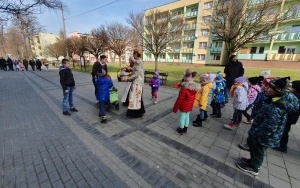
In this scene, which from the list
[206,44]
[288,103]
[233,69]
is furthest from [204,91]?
[206,44]

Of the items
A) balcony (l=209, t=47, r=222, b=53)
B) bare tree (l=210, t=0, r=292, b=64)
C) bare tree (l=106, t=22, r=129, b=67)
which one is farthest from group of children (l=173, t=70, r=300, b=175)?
balcony (l=209, t=47, r=222, b=53)

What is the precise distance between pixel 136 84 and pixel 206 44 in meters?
35.0

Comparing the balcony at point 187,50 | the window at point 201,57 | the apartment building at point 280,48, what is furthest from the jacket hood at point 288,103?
the balcony at point 187,50

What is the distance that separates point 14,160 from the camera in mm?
2744

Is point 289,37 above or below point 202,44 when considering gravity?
below

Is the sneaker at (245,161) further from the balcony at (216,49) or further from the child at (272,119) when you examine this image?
the balcony at (216,49)

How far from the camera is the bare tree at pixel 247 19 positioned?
8352 mm

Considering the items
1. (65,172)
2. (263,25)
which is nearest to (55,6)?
(65,172)

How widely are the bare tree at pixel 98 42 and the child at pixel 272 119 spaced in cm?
2330

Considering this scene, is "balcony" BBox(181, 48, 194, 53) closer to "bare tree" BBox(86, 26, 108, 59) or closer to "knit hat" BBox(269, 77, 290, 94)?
"bare tree" BBox(86, 26, 108, 59)

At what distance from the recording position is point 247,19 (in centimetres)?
858

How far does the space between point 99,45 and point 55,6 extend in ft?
49.2

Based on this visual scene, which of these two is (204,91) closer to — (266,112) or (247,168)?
(266,112)

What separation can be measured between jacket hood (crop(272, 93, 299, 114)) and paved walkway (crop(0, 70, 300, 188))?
127cm
